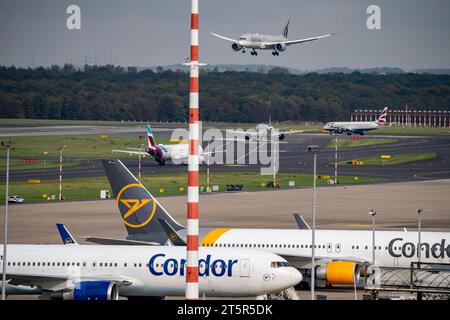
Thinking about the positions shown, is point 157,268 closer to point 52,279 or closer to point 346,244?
point 52,279

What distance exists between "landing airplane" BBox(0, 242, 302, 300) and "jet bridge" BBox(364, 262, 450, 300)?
25.8ft

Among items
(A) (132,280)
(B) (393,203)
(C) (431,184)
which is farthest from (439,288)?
(C) (431,184)

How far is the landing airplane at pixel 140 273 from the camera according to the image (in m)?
52.6

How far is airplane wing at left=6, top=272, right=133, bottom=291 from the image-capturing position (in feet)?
173

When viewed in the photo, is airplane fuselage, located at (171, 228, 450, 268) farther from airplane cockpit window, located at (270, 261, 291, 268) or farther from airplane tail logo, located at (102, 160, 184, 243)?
airplane cockpit window, located at (270, 261, 291, 268)

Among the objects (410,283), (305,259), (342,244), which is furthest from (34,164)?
(410,283)

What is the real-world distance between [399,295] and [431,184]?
11362 cm

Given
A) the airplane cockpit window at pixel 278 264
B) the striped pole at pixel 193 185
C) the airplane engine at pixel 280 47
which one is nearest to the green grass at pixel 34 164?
the airplane engine at pixel 280 47

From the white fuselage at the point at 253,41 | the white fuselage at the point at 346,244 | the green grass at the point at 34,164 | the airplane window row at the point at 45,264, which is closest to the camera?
the airplane window row at the point at 45,264

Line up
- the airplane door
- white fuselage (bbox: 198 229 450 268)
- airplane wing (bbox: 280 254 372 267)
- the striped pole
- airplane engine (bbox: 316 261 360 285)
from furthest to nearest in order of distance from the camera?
white fuselage (bbox: 198 229 450 268) < airplane wing (bbox: 280 254 372 267) < airplane engine (bbox: 316 261 360 285) < the airplane door < the striped pole

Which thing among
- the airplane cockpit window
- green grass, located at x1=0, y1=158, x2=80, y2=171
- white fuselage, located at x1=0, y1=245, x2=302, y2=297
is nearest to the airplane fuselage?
the airplane cockpit window

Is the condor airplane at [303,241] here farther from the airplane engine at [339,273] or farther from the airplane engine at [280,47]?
the airplane engine at [280,47]

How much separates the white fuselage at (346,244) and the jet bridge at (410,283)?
19464 mm
